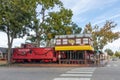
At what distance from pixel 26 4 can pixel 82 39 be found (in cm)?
983

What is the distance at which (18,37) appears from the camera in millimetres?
53188

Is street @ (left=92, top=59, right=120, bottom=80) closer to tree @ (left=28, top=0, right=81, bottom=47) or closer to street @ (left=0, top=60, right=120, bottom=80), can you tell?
street @ (left=0, top=60, right=120, bottom=80)

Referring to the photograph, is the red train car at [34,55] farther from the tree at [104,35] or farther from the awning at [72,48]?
the tree at [104,35]

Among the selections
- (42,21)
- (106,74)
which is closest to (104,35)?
(42,21)

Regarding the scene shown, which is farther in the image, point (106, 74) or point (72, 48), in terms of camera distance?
point (72, 48)

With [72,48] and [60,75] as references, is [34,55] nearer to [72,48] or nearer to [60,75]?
[72,48]

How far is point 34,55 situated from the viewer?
1943 inches

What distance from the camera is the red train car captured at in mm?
48562

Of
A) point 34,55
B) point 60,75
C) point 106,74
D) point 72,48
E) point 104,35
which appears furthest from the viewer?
point 104,35

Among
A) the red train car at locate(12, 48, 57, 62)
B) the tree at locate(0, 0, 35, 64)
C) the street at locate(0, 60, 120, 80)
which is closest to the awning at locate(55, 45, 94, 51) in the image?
the red train car at locate(12, 48, 57, 62)

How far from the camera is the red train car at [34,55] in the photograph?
4856 centimetres

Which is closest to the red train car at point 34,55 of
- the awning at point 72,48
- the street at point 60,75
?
the awning at point 72,48

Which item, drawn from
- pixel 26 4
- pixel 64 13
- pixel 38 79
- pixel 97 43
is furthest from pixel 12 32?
pixel 38 79

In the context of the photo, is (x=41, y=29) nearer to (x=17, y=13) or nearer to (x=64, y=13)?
(x=64, y=13)
